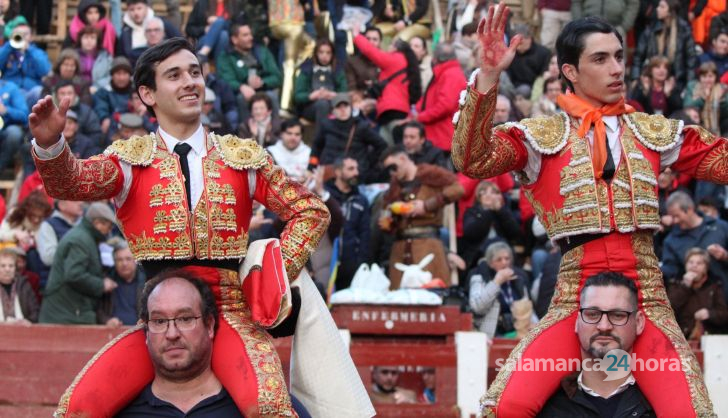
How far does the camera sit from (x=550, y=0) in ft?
51.7

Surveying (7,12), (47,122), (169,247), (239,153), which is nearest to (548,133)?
(239,153)

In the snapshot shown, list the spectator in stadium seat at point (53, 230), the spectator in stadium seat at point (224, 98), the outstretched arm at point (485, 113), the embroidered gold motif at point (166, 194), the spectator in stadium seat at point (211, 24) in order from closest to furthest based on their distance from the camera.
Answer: the outstretched arm at point (485, 113), the embroidered gold motif at point (166, 194), the spectator in stadium seat at point (53, 230), the spectator in stadium seat at point (224, 98), the spectator in stadium seat at point (211, 24)

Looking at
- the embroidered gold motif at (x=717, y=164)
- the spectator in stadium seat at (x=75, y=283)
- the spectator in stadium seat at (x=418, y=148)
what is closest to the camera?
the embroidered gold motif at (x=717, y=164)

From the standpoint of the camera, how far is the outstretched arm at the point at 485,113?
19.0 feet

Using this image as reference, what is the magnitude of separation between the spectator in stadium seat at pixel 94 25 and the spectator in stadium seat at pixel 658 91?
4.73 metres

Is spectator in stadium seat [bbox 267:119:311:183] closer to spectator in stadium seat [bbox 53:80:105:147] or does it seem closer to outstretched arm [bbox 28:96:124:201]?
spectator in stadium seat [bbox 53:80:105:147]

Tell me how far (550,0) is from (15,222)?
6.95m

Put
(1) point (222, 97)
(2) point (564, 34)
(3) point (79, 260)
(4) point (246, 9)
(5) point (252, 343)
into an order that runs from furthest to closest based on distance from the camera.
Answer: (4) point (246, 9), (1) point (222, 97), (3) point (79, 260), (2) point (564, 34), (5) point (252, 343)

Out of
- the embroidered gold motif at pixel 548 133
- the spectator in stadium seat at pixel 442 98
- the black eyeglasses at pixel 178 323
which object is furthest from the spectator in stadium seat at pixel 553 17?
the black eyeglasses at pixel 178 323

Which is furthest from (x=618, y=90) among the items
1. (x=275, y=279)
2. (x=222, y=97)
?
(x=222, y=97)

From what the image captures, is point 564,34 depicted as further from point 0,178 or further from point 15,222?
point 0,178

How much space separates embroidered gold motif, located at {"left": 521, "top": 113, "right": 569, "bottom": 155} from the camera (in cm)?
605

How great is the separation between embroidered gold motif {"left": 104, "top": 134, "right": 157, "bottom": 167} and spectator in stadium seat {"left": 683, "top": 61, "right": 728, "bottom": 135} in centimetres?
811

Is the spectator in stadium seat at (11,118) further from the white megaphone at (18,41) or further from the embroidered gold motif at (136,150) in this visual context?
the embroidered gold motif at (136,150)
